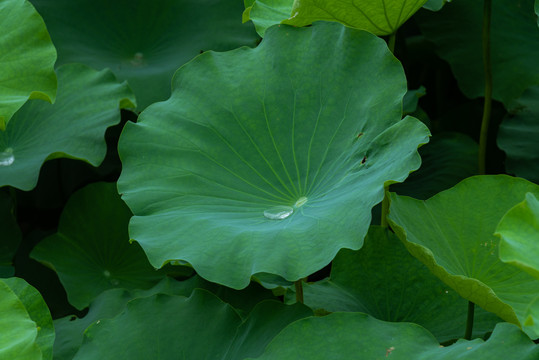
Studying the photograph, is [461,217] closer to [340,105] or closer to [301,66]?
[340,105]

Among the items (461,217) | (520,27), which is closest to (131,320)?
(461,217)

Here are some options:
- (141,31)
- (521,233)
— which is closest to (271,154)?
(521,233)

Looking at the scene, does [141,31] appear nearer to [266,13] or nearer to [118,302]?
[266,13]

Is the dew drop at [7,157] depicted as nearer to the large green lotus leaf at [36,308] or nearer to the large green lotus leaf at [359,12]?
the large green lotus leaf at [36,308]

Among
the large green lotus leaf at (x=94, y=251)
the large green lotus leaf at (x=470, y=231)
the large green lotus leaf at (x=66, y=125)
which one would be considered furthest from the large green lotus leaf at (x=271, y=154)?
the large green lotus leaf at (x=94, y=251)

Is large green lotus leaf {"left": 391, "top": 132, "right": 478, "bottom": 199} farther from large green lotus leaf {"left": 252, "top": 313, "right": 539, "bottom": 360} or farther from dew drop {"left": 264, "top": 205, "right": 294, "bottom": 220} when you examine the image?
large green lotus leaf {"left": 252, "top": 313, "right": 539, "bottom": 360}

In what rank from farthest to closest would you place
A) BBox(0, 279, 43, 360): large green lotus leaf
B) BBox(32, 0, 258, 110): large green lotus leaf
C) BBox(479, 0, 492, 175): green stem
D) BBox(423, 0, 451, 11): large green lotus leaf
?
BBox(32, 0, 258, 110): large green lotus leaf
BBox(479, 0, 492, 175): green stem
BBox(423, 0, 451, 11): large green lotus leaf
BBox(0, 279, 43, 360): large green lotus leaf

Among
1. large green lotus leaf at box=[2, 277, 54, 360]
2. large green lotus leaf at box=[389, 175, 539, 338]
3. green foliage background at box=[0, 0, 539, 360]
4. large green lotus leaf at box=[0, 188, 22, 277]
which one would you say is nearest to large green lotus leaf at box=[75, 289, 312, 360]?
green foliage background at box=[0, 0, 539, 360]
